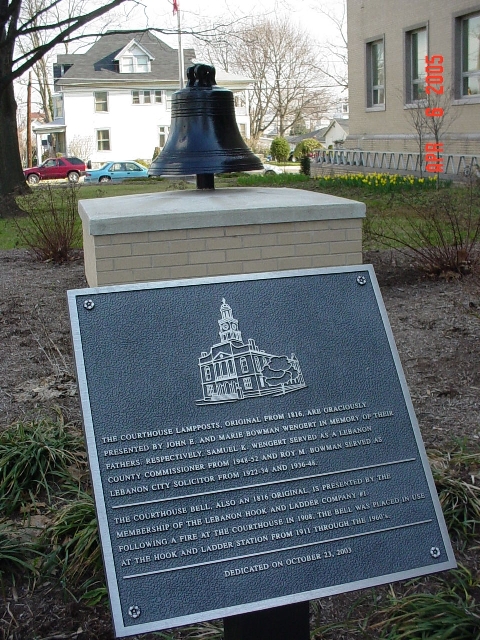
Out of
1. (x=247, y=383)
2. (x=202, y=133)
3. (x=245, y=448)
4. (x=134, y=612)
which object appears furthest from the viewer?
(x=202, y=133)

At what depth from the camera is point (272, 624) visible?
2705 millimetres

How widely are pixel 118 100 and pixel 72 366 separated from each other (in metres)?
55.9

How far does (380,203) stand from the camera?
14.8 meters

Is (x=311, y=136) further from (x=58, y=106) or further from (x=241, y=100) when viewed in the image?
(x=58, y=106)

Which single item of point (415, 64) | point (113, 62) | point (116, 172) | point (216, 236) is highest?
point (113, 62)

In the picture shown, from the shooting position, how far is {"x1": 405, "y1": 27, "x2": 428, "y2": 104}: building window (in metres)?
25.1

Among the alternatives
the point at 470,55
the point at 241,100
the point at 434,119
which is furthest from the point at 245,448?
the point at 241,100

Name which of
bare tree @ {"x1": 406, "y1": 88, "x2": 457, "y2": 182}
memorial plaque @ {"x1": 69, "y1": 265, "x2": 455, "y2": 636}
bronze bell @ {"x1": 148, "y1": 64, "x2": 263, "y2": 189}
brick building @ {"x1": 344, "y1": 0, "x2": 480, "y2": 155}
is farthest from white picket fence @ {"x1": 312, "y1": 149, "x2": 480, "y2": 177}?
memorial plaque @ {"x1": 69, "y1": 265, "x2": 455, "y2": 636}

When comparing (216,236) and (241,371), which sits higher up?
(216,236)

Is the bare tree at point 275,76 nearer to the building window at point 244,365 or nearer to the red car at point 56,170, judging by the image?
the red car at point 56,170

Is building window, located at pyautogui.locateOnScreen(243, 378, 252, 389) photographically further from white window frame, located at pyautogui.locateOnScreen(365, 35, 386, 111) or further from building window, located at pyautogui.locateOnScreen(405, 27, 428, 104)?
white window frame, located at pyautogui.locateOnScreen(365, 35, 386, 111)

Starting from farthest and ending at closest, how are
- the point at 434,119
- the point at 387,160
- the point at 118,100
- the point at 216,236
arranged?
the point at 118,100 → the point at 387,160 → the point at 434,119 → the point at 216,236

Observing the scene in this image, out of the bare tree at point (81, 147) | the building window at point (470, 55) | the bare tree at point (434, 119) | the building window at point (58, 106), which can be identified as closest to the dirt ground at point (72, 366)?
the bare tree at point (434, 119)

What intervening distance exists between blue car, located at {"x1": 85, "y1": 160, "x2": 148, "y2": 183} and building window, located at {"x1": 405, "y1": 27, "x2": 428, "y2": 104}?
1917cm
